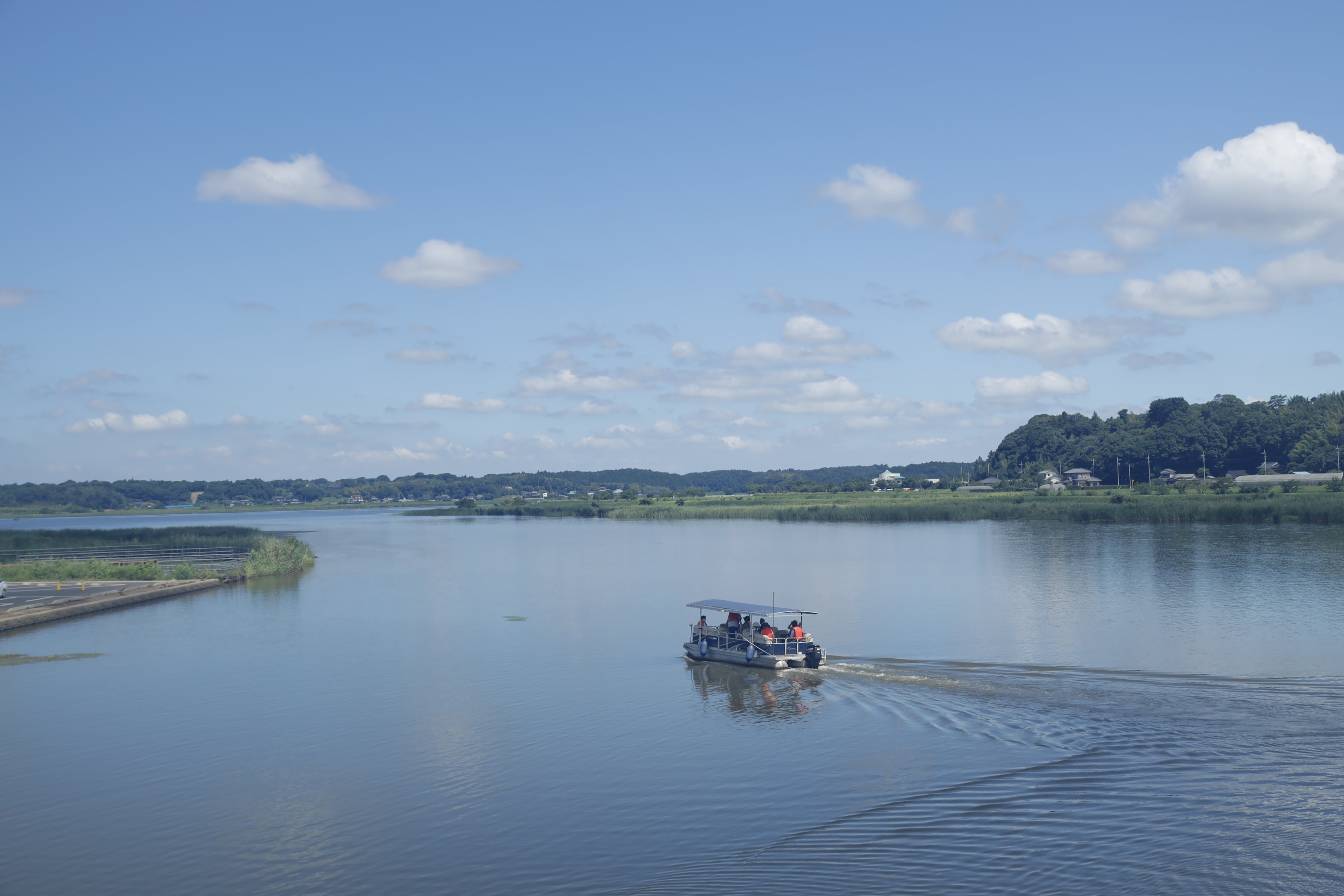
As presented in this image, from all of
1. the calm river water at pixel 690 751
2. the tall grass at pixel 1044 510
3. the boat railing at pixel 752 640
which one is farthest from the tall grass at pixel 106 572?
the tall grass at pixel 1044 510

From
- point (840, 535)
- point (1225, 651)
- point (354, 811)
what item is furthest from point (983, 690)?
point (840, 535)

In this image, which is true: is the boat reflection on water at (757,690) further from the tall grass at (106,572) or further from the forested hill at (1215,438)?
the forested hill at (1215,438)

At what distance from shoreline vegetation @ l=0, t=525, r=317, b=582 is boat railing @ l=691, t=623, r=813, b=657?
1572 inches

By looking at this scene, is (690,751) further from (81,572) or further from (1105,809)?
(81,572)

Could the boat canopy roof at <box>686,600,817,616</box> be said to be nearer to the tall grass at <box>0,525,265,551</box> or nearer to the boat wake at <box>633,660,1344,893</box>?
the boat wake at <box>633,660,1344,893</box>

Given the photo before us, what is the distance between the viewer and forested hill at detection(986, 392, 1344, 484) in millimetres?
135500

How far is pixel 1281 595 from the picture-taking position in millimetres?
38750

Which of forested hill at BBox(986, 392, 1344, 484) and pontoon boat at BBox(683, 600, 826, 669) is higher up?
forested hill at BBox(986, 392, 1344, 484)

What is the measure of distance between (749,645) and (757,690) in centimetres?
279

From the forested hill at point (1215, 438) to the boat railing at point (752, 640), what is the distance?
132585 millimetres

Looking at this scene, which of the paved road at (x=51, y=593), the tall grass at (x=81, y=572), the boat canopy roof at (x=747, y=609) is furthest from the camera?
the tall grass at (x=81, y=572)

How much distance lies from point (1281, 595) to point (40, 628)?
56278 mm

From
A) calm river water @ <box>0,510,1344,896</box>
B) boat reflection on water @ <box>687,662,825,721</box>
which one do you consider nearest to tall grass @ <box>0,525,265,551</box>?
calm river water @ <box>0,510,1344,896</box>

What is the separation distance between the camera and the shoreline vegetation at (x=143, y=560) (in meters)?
56.1
